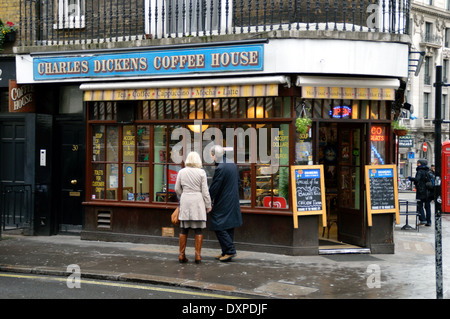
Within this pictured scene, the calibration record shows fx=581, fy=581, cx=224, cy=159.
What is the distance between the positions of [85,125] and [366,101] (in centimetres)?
596

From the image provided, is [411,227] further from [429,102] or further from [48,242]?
[429,102]

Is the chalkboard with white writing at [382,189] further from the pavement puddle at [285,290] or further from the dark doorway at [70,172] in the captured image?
the dark doorway at [70,172]

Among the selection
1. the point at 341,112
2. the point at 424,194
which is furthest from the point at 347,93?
the point at 424,194

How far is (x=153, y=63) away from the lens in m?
11.4

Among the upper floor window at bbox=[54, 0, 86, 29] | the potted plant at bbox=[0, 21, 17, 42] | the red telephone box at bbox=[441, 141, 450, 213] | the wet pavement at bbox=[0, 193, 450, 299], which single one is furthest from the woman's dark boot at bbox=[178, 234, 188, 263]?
the red telephone box at bbox=[441, 141, 450, 213]

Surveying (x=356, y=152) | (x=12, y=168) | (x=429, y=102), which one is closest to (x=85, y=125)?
(x=12, y=168)

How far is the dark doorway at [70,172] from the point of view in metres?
13.0

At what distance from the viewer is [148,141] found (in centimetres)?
1205

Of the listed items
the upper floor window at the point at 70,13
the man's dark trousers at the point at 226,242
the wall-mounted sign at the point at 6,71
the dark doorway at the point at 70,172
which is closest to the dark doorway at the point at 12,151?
the dark doorway at the point at 70,172

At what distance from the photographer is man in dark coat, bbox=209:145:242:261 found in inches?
386

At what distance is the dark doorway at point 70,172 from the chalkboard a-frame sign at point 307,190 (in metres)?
5.08

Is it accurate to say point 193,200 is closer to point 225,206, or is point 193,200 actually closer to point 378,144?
point 225,206

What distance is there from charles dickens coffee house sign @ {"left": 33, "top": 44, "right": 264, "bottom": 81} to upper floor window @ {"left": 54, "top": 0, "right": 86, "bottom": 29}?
92 cm

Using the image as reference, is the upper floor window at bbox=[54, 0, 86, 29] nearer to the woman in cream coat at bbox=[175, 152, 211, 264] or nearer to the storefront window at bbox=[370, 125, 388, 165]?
the woman in cream coat at bbox=[175, 152, 211, 264]
